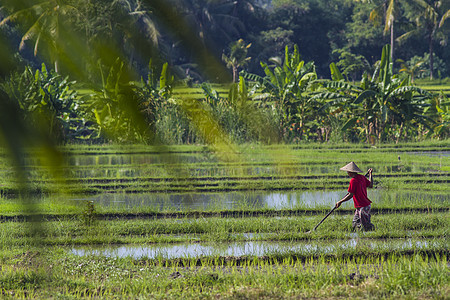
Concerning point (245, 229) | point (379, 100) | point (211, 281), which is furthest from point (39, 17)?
point (379, 100)

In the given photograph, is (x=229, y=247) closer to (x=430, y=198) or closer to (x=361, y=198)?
(x=361, y=198)

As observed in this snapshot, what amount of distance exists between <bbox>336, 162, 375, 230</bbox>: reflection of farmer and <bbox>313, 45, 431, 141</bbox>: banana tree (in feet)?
28.1

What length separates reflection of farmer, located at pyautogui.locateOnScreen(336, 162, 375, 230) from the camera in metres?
6.35

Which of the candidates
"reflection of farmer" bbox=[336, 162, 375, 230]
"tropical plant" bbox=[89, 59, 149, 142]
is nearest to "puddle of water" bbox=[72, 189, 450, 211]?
"reflection of farmer" bbox=[336, 162, 375, 230]

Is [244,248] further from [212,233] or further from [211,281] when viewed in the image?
[211,281]

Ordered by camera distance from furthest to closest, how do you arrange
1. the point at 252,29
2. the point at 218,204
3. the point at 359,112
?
the point at 359,112 < the point at 218,204 < the point at 252,29

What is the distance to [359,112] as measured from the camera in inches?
650

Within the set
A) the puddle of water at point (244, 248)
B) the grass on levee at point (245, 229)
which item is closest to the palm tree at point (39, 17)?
the puddle of water at point (244, 248)

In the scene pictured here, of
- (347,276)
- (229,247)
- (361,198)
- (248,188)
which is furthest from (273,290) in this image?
(248,188)

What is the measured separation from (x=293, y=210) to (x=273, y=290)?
13.3 ft

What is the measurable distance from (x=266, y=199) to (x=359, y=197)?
3099mm

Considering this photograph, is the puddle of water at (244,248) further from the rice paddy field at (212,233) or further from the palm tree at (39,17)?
the palm tree at (39,17)

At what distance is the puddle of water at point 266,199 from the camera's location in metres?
8.38

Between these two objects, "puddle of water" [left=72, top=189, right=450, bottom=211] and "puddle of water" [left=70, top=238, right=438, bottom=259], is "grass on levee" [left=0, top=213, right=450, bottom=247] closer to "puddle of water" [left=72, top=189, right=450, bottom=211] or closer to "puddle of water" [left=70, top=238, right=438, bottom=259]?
"puddle of water" [left=70, top=238, right=438, bottom=259]
